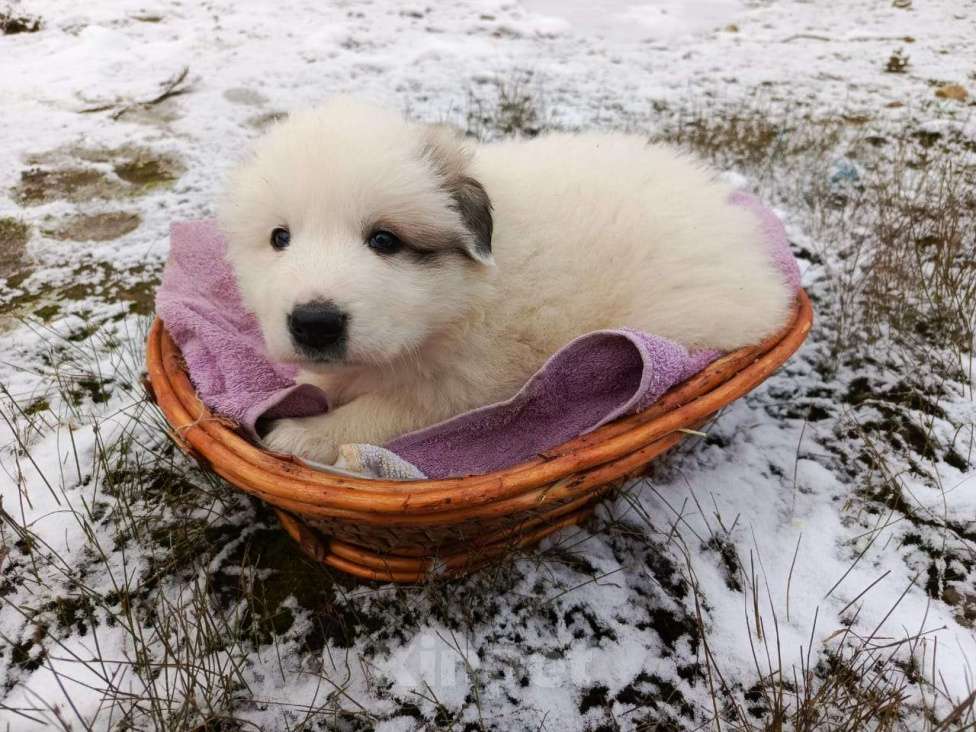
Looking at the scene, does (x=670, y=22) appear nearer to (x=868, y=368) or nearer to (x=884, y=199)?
(x=884, y=199)

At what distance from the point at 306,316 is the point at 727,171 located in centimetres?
378

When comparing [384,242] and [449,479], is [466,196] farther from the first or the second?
[449,479]

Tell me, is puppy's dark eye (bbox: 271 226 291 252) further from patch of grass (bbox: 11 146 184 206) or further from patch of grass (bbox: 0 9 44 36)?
patch of grass (bbox: 0 9 44 36)

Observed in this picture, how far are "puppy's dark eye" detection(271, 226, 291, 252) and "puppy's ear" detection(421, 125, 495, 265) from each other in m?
0.43

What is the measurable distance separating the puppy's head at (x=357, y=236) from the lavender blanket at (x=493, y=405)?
0.34 meters

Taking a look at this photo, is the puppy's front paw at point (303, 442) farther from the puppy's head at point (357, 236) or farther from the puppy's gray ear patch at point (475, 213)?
the puppy's gray ear patch at point (475, 213)

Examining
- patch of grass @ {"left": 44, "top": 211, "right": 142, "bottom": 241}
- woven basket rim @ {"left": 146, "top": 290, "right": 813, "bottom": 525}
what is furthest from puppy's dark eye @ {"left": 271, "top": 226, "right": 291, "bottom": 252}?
patch of grass @ {"left": 44, "top": 211, "right": 142, "bottom": 241}

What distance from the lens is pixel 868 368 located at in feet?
9.57

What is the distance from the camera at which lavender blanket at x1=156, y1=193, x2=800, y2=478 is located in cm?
194

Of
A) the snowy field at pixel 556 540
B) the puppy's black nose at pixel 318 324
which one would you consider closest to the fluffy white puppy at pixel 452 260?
the puppy's black nose at pixel 318 324

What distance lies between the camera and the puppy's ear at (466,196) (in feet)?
5.92

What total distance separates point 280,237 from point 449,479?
0.81 metres

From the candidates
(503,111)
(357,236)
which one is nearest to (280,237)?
(357,236)

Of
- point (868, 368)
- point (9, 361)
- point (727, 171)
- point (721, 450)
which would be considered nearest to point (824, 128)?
point (727, 171)
